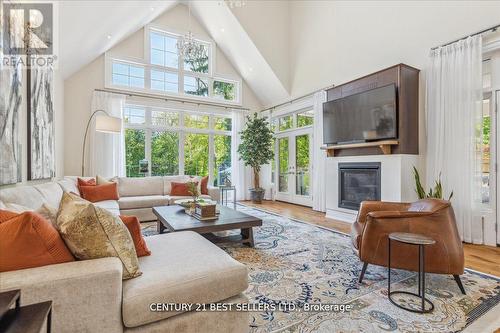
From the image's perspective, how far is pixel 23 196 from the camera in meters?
2.12

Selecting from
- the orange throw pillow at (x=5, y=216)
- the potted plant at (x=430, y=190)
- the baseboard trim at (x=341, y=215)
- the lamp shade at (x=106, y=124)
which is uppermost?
the lamp shade at (x=106, y=124)

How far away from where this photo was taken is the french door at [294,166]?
6.34m

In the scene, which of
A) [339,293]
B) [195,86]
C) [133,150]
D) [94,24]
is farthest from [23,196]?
[195,86]

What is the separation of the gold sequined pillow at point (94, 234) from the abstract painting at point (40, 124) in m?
2.00

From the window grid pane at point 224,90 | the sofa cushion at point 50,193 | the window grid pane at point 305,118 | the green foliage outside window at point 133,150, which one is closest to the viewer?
the sofa cushion at point 50,193

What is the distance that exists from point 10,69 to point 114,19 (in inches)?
108

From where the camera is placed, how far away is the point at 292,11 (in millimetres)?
6621

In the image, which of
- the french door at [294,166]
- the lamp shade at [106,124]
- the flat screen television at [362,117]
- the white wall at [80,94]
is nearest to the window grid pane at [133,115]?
the white wall at [80,94]

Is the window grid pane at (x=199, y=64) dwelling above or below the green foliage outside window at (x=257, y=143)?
above

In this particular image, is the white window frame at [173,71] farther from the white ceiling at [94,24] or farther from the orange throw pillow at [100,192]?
the orange throw pillow at [100,192]

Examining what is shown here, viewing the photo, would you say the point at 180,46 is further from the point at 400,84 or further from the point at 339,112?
the point at 400,84

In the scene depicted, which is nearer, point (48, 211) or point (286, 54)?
point (48, 211)

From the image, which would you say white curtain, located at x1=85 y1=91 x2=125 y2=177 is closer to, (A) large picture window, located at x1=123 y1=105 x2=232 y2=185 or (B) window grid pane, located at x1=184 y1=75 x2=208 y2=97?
(A) large picture window, located at x1=123 y1=105 x2=232 y2=185

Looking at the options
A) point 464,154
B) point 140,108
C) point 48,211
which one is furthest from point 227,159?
point 48,211
